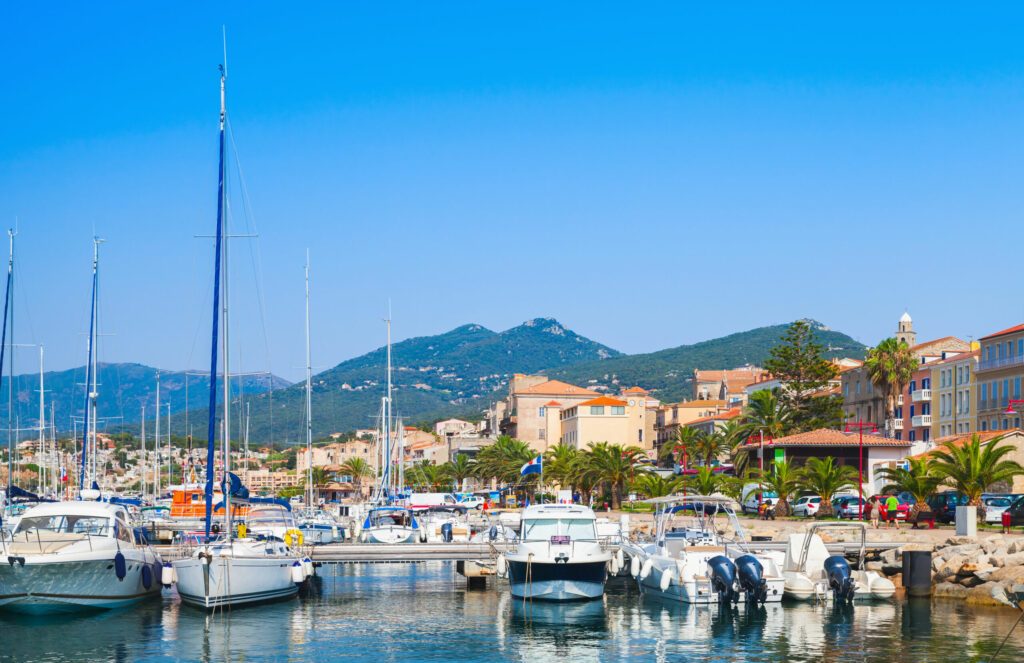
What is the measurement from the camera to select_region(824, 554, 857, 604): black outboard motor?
3931cm

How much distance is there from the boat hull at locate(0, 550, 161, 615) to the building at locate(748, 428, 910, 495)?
51137 mm

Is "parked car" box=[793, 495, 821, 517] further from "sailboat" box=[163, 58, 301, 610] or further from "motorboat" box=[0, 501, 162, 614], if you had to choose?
"motorboat" box=[0, 501, 162, 614]

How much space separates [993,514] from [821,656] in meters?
28.8

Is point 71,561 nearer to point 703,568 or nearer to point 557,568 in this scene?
Answer: point 557,568

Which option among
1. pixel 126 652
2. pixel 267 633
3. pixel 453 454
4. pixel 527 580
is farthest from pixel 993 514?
pixel 453 454

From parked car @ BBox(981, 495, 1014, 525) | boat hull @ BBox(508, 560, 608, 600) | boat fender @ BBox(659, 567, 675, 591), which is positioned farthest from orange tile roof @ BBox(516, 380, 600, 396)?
boat hull @ BBox(508, 560, 608, 600)

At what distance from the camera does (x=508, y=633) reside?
34938 millimetres

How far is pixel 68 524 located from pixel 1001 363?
7330 centimetres

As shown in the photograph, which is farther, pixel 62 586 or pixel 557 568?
pixel 557 568

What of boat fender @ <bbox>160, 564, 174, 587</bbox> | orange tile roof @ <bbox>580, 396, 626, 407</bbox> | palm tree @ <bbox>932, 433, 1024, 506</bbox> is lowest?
boat fender @ <bbox>160, 564, 174, 587</bbox>

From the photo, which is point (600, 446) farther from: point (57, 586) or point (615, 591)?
point (57, 586)

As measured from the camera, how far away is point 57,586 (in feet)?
120

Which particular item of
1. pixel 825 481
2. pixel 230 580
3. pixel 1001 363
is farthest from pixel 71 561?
pixel 1001 363

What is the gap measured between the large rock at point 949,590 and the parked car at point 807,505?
918 inches
